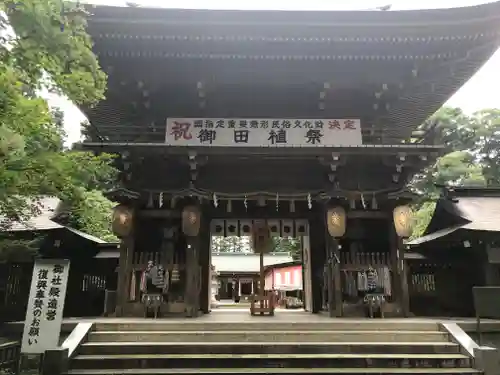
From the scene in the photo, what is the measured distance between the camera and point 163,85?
384 inches

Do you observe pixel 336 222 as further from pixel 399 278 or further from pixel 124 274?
pixel 124 274

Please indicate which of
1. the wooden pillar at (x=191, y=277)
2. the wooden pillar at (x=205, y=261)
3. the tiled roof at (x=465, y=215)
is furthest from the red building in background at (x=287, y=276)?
the wooden pillar at (x=191, y=277)

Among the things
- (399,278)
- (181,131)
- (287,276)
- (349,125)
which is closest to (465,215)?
(399,278)

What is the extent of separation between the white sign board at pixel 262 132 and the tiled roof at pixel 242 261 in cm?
2008

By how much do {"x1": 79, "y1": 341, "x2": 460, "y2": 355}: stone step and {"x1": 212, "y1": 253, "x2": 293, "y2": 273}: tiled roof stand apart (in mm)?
22009

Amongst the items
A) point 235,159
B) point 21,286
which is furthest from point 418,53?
point 21,286

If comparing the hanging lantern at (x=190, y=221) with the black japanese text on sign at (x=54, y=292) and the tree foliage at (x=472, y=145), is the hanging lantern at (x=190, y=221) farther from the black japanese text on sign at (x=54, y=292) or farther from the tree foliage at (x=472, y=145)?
the tree foliage at (x=472, y=145)

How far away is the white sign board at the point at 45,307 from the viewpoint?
619cm

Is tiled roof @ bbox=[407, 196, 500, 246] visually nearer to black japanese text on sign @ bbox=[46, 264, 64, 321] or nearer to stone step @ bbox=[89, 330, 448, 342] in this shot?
stone step @ bbox=[89, 330, 448, 342]

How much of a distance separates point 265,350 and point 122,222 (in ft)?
14.4

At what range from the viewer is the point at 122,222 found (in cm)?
895

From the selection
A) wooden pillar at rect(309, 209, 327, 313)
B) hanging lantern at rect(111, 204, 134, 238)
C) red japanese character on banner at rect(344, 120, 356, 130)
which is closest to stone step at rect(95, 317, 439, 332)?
hanging lantern at rect(111, 204, 134, 238)

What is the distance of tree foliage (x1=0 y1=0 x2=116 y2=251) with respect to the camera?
3996mm

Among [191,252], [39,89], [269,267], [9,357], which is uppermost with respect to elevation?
[39,89]
